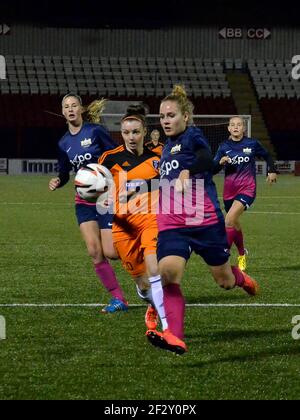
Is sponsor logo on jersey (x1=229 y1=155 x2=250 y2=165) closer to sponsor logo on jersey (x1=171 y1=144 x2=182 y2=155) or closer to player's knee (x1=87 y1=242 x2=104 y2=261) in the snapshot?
player's knee (x1=87 y1=242 x2=104 y2=261)

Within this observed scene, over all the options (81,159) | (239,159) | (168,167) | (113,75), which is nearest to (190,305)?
(81,159)

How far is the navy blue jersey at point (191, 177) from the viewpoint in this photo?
716cm

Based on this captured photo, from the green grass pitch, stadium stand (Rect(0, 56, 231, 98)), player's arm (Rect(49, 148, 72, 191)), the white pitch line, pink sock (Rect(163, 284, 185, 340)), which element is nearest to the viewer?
the green grass pitch

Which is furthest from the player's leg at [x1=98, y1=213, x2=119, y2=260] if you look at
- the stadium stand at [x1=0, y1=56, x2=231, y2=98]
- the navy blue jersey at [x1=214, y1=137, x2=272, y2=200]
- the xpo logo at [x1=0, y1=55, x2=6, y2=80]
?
the xpo logo at [x1=0, y1=55, x2=6, y2=80]

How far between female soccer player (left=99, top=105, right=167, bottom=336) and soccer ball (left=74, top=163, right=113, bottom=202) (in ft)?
0.81

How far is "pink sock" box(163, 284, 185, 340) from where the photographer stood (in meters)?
6.68

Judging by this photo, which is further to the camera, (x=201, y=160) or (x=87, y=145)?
(x=87, y=145)

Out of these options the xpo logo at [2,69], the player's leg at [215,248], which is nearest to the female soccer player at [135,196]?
the player's leg at [215,248]

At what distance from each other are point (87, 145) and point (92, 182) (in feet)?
5.95

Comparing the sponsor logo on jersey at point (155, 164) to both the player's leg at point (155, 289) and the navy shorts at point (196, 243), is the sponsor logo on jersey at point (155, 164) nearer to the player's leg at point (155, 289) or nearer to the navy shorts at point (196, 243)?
the player's leg at point (155, 289)

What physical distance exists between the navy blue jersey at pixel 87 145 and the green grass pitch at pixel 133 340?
1.41 meters

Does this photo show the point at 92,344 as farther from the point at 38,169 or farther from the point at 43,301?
the point at 38,169

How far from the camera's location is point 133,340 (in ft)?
24.3

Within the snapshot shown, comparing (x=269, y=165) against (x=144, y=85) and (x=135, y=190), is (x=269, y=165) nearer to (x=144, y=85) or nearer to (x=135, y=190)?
(x=135, y=190)
